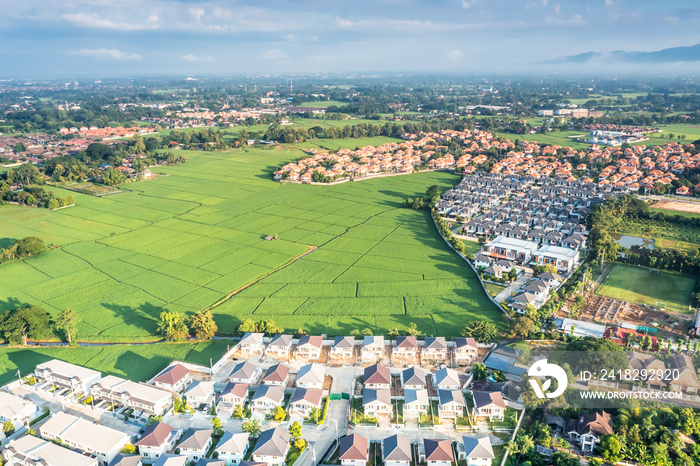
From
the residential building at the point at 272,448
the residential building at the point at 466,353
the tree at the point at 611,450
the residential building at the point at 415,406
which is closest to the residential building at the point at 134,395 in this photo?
the residential building at the point at 272,448

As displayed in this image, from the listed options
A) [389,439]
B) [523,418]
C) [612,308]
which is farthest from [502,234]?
[389,439]

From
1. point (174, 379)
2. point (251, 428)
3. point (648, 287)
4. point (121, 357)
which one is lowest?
point (121, 357)

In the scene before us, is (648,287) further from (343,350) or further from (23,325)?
(23,325)

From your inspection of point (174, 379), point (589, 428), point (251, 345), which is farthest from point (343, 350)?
point (589, 428)

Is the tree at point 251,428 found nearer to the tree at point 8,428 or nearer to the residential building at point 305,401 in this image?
the residential building at point 305,401

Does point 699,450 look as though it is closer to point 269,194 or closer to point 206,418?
point 206,418

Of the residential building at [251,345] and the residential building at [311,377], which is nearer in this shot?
the residential building at [311,377]

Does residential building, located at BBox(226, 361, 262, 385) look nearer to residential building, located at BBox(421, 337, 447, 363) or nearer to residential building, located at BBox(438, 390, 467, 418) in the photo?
residential building, located at BBox(421, 337, 447, 363)
